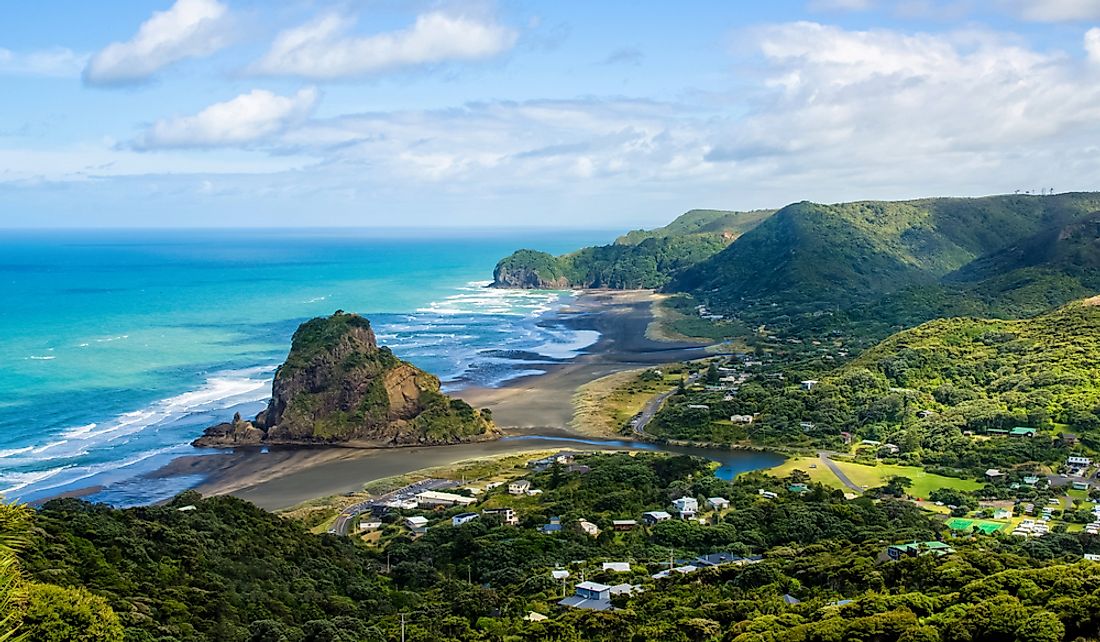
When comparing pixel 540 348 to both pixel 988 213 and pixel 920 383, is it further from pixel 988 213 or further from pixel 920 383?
pixel 988 213

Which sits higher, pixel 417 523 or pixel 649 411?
pixel 649 411

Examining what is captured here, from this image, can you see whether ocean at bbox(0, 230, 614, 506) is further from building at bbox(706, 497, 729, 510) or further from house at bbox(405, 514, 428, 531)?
building at bbox(706, 497, 729, 510)

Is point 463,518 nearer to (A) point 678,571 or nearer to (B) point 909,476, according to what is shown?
(A) point 678,571

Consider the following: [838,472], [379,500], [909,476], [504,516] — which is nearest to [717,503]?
[504,516]

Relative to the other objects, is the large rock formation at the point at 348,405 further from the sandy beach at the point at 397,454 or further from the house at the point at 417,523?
the house at the point at 417,523

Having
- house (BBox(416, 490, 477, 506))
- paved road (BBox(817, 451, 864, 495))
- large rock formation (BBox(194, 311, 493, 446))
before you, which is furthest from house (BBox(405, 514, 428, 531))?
paved road (BBox(817, 451, 864, 495))

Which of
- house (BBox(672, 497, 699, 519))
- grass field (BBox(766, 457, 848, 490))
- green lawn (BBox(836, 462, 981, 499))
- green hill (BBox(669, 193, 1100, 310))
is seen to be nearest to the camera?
house (BBox(672, 497, 699, 519))
